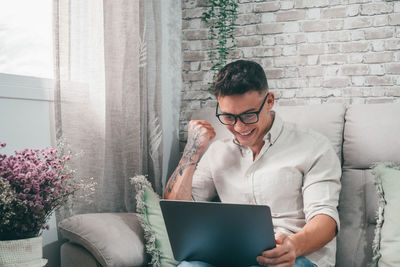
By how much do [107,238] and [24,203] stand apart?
416mm

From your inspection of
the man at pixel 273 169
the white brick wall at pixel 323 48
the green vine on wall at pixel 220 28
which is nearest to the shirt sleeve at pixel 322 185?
the man at pixel 273 169

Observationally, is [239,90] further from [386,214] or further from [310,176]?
[386,214]

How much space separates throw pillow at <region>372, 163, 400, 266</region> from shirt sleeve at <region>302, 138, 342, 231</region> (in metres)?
0.23

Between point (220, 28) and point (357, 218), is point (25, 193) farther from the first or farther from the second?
point (220, 28)

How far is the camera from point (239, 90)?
1558mm

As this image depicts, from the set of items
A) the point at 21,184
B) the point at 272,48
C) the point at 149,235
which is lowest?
the point at 149,235

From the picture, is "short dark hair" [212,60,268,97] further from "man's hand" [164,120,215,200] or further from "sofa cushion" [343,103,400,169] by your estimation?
"sofa cushion" [343,103,400,169]

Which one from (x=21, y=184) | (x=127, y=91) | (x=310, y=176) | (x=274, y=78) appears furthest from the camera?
(x=274, y=78)

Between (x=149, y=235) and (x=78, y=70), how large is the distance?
2.21 ft

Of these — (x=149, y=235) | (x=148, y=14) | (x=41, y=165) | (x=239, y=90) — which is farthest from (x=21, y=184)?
(x=148, y=14)

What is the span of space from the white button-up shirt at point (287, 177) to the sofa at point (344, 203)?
228 millimetres

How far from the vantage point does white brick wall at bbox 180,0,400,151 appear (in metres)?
2.15

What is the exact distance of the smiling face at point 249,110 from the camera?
157 centimetres

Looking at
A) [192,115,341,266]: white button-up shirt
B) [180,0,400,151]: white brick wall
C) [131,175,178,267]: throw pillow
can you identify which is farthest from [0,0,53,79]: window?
[180,0,400,151]: white brick wall
